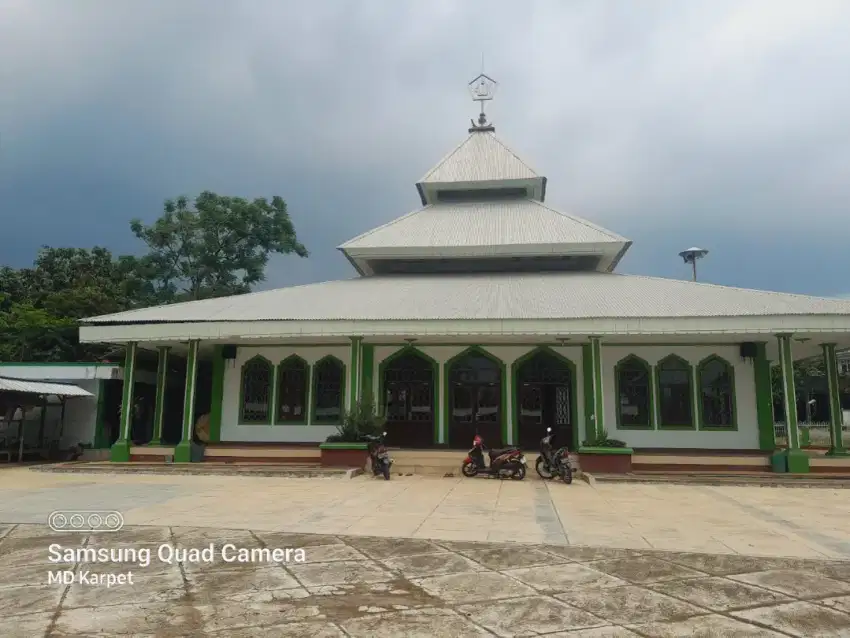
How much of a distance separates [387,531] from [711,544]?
3200 mm

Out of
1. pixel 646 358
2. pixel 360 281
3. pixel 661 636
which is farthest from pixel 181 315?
pixel 661 636

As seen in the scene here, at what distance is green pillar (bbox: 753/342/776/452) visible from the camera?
13.9 metres

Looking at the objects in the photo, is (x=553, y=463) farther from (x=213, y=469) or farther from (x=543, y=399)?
(x=213, y=469)

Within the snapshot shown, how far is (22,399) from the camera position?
14.3 m

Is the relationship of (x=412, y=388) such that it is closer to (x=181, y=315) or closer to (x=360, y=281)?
(x=360, y=281)

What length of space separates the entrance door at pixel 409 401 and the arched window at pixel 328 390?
1103 millimetres

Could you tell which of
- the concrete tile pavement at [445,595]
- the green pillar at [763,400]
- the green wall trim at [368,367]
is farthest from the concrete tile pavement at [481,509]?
the green wall trim at [368,367]

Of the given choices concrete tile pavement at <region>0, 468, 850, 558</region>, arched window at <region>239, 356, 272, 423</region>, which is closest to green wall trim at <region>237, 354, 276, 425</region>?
arched window at <region>239, 356, 272, 423</region>

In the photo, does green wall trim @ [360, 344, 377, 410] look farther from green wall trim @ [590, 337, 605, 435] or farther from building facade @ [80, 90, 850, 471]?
green wall trim @ [590, 337, 605, 435]

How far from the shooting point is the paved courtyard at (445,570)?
388 cm

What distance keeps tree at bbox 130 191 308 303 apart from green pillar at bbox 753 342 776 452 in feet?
70.8

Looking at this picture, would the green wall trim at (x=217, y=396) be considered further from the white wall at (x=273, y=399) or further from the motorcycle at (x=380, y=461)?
the motorcycle at (x=380, y=461)

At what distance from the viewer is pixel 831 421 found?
42.9 feet

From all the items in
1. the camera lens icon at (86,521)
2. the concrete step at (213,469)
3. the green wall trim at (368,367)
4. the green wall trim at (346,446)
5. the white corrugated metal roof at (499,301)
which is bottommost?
the camera lens icon at (86,521)
